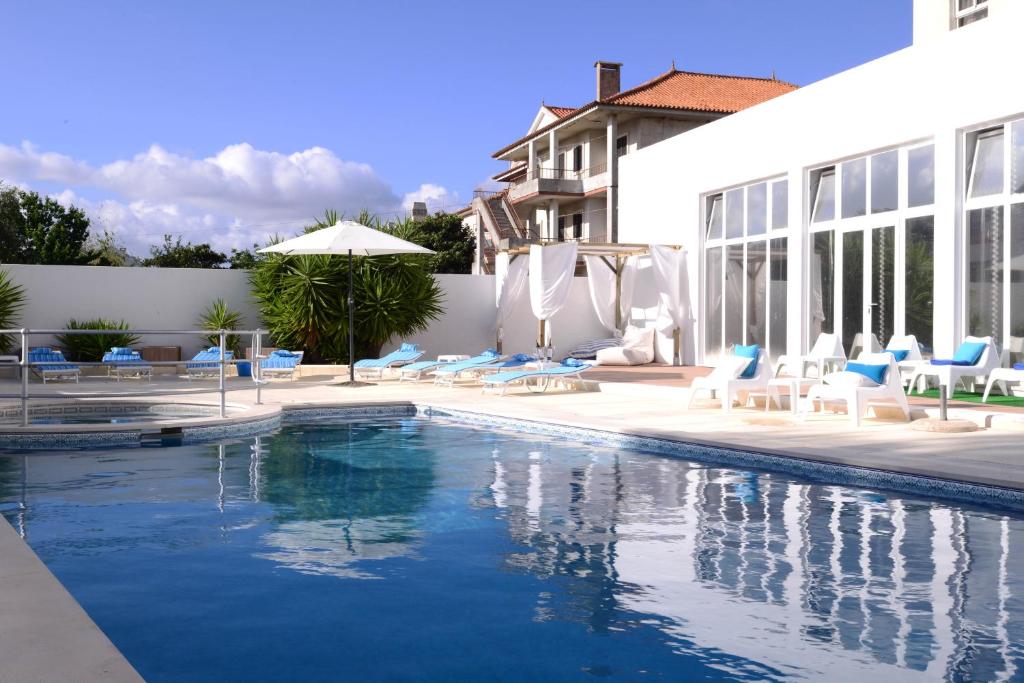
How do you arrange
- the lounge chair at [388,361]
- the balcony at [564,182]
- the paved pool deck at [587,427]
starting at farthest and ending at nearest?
the balcony at [564,182] < the lounge chair at [388,361] < the paved pool deck at [587,427]

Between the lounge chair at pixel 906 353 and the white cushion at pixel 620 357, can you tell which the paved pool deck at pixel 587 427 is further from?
the white cushion at pixel 620 357

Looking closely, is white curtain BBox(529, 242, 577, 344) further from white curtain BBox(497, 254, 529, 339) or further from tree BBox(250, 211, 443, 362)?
tree BBox(250, 211, 443, 362)

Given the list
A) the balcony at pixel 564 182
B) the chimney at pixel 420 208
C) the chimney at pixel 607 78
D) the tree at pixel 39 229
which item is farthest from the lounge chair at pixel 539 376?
the chimney at pixel 420 208

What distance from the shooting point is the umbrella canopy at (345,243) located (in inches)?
549

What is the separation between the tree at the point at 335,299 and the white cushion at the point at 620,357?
3.61 meters

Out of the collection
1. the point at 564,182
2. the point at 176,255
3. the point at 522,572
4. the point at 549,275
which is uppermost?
the point at 564,182

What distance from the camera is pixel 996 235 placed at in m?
11.1

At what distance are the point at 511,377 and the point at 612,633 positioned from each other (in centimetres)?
871

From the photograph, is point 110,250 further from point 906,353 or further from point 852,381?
point 852,381

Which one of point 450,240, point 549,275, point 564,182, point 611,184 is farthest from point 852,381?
point 450,240

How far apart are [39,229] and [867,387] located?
38.3 m

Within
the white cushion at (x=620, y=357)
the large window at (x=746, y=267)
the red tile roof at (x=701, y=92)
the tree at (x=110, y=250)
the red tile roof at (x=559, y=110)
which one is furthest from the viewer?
the tree at (x=110, y=250)

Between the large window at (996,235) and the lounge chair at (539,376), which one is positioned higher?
the large window at (996,235)

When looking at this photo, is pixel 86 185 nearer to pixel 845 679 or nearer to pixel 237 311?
pixel 237 311
